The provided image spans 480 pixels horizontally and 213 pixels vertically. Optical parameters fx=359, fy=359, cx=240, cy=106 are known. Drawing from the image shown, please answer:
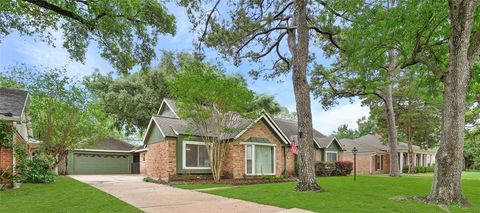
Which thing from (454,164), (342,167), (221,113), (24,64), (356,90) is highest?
(24,64)

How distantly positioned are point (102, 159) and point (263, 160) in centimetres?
1695

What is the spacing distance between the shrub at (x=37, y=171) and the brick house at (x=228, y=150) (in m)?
5.73

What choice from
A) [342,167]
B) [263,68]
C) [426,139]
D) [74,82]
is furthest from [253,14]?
[426,139]

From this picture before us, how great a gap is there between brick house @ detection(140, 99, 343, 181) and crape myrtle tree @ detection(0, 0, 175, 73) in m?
9.13

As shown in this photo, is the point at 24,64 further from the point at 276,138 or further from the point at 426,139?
the point at 426,139

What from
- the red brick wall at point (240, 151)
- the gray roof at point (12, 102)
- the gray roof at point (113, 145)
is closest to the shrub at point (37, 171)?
the gray roof at point (12, 102)

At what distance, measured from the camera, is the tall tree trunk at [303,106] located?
13172mm

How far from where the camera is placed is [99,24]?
10148mm

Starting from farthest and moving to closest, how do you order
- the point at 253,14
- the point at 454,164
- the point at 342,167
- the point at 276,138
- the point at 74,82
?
the point at 342,167 → the point at 276,138 → the point at 74,82 → the point at 253,14 → the point at 454,164

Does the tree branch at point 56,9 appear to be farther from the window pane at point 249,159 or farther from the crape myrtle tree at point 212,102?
the window pane at point 249,159

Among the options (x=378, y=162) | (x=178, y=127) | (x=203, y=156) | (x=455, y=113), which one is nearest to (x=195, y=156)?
(x=203, y=156)

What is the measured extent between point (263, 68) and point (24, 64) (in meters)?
16.8

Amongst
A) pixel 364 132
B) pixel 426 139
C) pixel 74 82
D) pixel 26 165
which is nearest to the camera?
pixel 26 165

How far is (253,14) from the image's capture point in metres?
15.8
